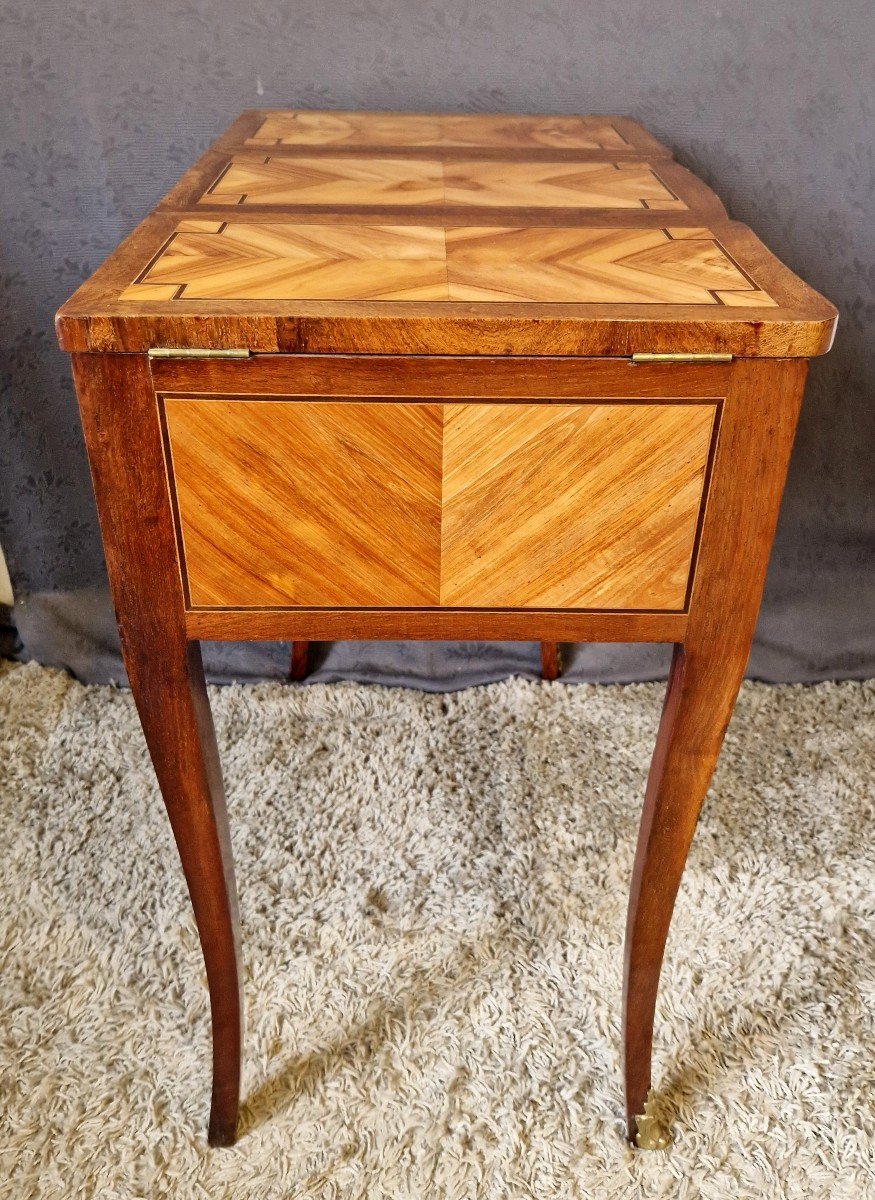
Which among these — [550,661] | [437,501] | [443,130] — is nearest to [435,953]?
[550,661]

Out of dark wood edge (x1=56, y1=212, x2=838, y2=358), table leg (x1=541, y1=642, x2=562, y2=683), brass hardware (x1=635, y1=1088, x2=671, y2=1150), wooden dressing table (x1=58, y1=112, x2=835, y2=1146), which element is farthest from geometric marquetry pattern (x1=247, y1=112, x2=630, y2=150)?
brass hardware (x1=635, y1=1088, x2=671, y2=1150)

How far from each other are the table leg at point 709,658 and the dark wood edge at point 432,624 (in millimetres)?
29

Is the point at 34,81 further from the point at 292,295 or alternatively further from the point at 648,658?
the point at 648,658

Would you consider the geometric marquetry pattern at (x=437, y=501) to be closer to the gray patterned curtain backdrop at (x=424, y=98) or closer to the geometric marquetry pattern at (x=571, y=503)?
the geometric marquetry pattern at (x=571, y=503)

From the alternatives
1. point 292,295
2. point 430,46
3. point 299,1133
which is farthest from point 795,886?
point 430,46

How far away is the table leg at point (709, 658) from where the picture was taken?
55cm

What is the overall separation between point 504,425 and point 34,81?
A: 78 centimetres

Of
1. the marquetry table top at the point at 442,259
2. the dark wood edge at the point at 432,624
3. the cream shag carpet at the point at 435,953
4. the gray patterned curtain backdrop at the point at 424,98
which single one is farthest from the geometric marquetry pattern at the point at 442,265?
the cream shag carpet at the point at 435,953

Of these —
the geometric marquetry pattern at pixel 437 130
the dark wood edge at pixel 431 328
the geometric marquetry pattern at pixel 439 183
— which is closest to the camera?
the dark wood edge at pixel 431 328

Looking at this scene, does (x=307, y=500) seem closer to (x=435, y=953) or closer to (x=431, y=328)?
(x=431, y=328)

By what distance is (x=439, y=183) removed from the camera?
78 centimetres

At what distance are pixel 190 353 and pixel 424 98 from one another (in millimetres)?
662

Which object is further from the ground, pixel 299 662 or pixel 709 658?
pixel 709 658

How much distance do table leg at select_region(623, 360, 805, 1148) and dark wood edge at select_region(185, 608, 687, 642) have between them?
29 mm
